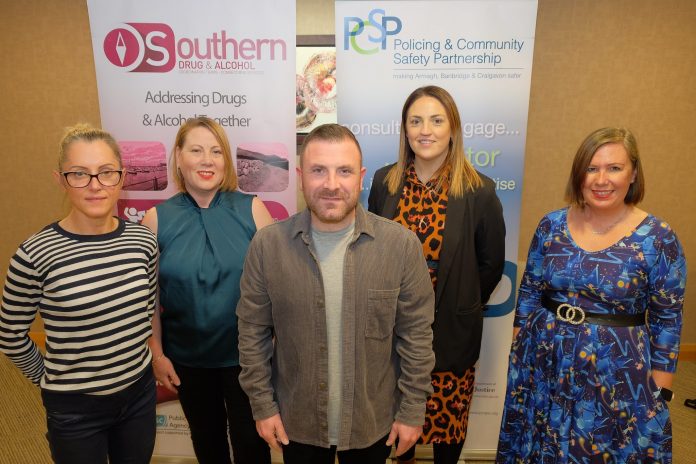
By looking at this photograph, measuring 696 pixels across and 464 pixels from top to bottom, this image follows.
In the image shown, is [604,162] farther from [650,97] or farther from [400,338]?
[650,97]

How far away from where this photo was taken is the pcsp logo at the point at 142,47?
238 cm

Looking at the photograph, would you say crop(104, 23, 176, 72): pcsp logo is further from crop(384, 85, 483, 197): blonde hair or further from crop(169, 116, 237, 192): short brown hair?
crop(384, 85, 483, 197): blonde hair

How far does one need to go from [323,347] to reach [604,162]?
124 cm

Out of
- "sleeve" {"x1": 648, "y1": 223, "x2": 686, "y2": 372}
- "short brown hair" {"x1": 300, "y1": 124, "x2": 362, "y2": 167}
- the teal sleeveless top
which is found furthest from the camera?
the teal sleeveless top

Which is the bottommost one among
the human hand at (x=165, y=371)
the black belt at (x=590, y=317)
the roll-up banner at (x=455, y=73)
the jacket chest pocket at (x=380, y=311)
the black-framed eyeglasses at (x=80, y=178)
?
the human hand at (x=165, y=371)

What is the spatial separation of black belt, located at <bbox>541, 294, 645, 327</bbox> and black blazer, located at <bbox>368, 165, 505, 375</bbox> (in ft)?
1.12

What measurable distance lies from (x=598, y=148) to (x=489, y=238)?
56cm

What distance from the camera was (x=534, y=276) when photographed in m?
1.90

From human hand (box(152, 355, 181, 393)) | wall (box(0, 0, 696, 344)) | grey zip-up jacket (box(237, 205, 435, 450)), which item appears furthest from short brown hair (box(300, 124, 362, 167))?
wall (box(0, 0, 696, 344))

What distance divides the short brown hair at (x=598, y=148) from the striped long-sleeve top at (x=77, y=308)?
1.67m

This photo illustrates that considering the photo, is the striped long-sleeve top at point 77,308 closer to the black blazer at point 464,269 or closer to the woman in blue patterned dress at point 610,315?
the black blazer at point 464,269

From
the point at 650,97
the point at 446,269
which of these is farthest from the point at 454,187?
the point at 650,97

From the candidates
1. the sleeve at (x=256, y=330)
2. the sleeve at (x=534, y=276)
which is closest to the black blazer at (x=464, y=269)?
the sleeve at (x=534, y=276)

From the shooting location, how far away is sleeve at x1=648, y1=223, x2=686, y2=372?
163 cm
